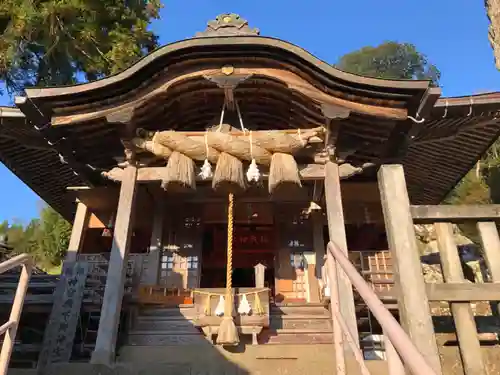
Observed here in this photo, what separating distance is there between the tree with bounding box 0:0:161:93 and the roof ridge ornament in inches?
281

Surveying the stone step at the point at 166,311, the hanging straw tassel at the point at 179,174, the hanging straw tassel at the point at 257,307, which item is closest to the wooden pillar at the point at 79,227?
the stone step at the point at 166,311

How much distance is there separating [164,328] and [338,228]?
3.36 m

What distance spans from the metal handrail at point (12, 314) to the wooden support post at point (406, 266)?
158 inches

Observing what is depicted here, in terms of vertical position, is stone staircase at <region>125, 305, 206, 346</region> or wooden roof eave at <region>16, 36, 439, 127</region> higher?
wooden roof eave at <region>16, 36, 439, 127</region>

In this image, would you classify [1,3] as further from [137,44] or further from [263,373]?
[263,373]

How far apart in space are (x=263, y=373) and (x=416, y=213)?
2.81 metres

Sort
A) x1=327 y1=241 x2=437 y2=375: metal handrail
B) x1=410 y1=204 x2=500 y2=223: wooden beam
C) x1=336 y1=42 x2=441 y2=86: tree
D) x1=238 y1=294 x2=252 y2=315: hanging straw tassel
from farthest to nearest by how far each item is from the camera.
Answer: x1=336 y1=42 x2=441 y2=86: tree
x1=238 y1=294 x2=252 y2=315: hanging straw tassel
x1=410 y1=204 x2=500 y2=223: wooden beam
x1=327 y1=241 x2=437 y2=375: metal handrail

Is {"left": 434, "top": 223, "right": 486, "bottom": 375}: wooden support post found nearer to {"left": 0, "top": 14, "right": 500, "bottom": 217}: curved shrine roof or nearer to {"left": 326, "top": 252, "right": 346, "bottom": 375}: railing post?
{"left": 0, "top": 14, "right": 500, "bottom": 217}: curved shrine roof

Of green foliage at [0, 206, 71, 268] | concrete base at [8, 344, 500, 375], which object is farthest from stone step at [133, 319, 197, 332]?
green foliage at [0, 206, 71, 268]

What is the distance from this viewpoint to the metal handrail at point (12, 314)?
136 inches

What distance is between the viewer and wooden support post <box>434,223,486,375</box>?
471 cm

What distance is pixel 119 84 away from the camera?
6.19 meters

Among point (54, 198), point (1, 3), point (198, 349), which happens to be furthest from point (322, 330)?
point (1, 3)

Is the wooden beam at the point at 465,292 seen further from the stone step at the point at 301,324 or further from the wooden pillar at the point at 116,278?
the wooden pillar at the point at 116,278
